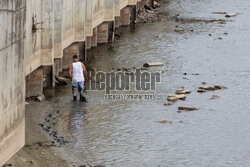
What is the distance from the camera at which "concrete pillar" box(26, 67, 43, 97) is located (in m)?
23.2

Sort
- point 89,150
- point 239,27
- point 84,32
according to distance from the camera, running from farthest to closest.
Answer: point 239,27 < point 84,32 < point 89,150

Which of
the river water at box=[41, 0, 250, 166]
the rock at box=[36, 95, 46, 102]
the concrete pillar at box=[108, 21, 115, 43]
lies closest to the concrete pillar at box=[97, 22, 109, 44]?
the concrete pillar at box=[108, 21, 115, 43]

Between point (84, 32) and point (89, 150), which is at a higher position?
point (84, 32)

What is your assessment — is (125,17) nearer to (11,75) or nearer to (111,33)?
(111,33)

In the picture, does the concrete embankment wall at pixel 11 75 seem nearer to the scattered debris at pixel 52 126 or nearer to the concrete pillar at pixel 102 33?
the scattered debris at pixel 52 126

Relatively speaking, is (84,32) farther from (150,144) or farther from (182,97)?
(150,144)

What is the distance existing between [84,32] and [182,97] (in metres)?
7.37

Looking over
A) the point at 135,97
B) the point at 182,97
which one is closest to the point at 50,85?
the point at 135,97

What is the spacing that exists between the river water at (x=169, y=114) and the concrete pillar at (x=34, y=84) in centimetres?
82

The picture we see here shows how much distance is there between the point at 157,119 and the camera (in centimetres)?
2153

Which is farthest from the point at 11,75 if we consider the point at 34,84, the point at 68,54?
the point at 68,54

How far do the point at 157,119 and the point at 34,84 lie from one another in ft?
15.6

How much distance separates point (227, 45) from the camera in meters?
35.4

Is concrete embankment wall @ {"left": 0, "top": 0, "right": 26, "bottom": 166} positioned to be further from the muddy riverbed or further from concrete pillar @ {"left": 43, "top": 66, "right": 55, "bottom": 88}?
concrete pillar @ {"left": 43, "top": 66, "right": 55, "bottom": 88}
